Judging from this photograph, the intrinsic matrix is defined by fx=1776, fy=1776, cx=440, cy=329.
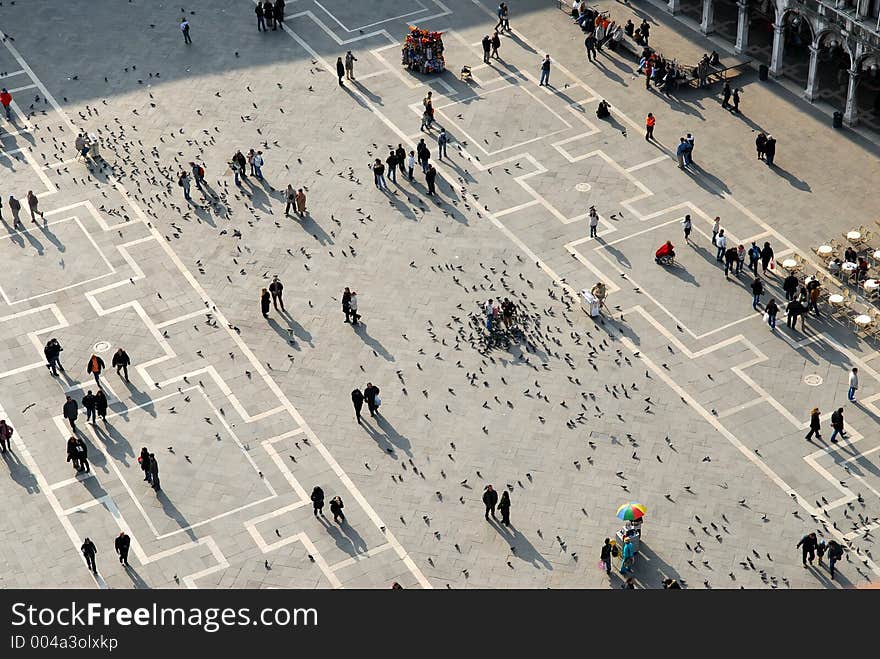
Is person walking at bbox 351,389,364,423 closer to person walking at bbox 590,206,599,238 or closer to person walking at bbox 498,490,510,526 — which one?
person walking at bbox 498,490,510,526

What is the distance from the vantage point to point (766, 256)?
86.9m

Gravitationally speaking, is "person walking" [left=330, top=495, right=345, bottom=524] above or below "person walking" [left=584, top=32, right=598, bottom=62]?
below

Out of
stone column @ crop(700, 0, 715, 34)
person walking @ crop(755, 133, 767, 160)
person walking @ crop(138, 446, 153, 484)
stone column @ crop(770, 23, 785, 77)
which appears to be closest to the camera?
person walking @ crop(138, 446, 153, 484)

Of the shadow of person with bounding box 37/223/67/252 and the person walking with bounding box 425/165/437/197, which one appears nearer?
the shadow of person with bounding box 37/223/67/252

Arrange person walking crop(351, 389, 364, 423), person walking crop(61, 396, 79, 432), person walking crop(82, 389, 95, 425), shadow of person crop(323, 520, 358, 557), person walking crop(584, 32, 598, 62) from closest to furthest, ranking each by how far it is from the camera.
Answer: shadow of person crop(323, 520, 358, 557)
person walking crop(61, 396, 79, 432)
person walking crop(351, 389, 364, 423)
person walking crop(82, 389, 95, 425)
person walking crop(584, 32, 598, 62)

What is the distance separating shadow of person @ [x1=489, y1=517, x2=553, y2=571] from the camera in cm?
7212

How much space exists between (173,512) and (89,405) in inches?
286

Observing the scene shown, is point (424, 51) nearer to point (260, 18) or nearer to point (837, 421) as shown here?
point (260, 18)

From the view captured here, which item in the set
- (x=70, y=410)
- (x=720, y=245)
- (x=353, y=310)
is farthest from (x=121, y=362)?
(x=720, y=245)

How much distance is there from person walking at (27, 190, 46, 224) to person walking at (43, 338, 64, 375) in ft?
38.7

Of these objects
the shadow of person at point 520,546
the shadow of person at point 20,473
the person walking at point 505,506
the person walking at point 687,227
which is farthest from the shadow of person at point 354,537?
the person walking at point 687,227

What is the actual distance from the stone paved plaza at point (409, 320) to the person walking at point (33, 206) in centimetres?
64

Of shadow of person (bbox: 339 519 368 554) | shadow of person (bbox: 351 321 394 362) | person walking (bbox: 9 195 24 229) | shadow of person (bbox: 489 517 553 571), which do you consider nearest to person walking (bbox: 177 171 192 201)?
person walking (bbox: 9 195 24 229)

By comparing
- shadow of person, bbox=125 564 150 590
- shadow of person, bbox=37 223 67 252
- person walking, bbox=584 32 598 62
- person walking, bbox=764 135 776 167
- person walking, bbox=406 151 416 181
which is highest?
person walking, bbox=584 32 598 62
